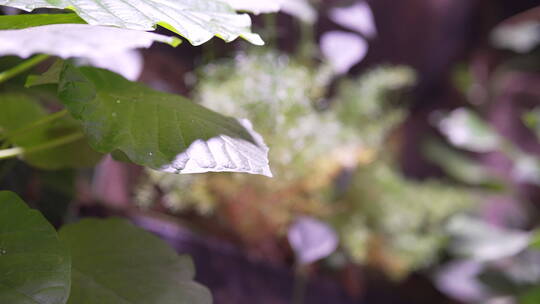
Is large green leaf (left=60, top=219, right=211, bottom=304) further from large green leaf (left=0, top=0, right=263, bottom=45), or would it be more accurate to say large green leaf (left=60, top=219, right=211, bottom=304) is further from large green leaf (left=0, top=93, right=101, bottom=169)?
large green leaf (left=0, top=0, right=263, bottom=45)

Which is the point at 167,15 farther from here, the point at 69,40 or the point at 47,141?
the point at 47,141

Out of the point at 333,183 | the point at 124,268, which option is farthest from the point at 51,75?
the point at 333,183

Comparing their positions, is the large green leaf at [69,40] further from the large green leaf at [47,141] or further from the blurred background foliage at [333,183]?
the blurred background foliage at [333,183]

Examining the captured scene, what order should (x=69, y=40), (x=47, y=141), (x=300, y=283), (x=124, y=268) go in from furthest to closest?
(x=300, y=283) → (x=47, y=141) → (x=124, y=268) → (x=69, y=40)

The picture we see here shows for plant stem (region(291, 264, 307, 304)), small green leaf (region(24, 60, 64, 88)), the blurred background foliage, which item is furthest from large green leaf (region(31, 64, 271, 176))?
plant stem (region(291, 264, 307, 304))

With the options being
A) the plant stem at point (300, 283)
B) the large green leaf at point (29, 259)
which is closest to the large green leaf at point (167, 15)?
the large green leaf at point (29, 259)
